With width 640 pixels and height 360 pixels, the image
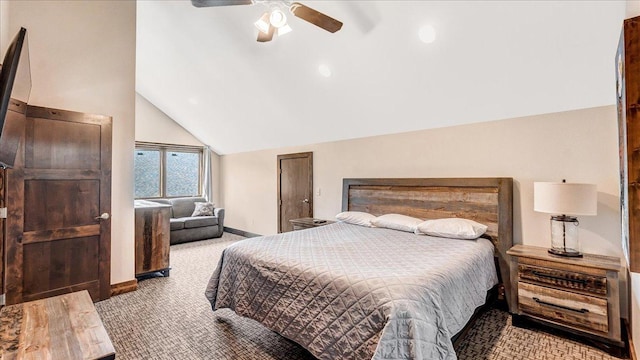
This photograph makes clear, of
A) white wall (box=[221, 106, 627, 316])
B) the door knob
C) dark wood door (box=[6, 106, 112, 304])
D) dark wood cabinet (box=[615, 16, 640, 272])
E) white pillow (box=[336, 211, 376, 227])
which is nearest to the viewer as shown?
dark wood cabinet (box=[615, 16, 640, 272])

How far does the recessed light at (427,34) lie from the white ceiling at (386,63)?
37 millimetres

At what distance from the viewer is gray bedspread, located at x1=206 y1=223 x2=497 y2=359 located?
5.13ft

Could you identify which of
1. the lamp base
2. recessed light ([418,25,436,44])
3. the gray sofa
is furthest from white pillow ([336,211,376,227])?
the gray sofa

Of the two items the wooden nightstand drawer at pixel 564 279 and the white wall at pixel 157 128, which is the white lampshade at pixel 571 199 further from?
the white wall at pixel 157 128

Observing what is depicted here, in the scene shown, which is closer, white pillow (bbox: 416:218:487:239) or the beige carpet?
the beige carpet

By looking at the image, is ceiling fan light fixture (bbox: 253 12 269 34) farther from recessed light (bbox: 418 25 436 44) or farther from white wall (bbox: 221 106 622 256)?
white wall (bbox: 221 106 622 256)

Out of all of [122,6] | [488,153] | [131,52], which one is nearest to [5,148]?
[131,52]

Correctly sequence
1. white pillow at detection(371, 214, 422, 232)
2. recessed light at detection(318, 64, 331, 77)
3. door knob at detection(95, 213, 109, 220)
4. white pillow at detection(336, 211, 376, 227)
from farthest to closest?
white pillow at detection(336, 211, 376, 227)
recessed light at detection(318, 64, 331, 77)
white pillow at detection(371, 214, 422, 232)
door knob at detection(95, 213, 109, 220)

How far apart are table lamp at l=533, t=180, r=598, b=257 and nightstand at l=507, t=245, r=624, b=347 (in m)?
0.14

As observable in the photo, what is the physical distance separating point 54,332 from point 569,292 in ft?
11.4

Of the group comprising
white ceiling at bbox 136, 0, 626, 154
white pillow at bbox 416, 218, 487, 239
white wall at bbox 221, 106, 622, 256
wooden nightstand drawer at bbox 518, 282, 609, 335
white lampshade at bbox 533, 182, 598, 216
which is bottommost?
wooden nightstand drawer at bbox 518, 282, 609, 335

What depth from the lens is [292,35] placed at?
3.39 metres

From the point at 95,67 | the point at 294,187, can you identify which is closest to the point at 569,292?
the point at 294,187

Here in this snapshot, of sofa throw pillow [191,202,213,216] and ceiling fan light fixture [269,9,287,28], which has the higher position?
ceiling fan light fixture [269,9,287,28]
